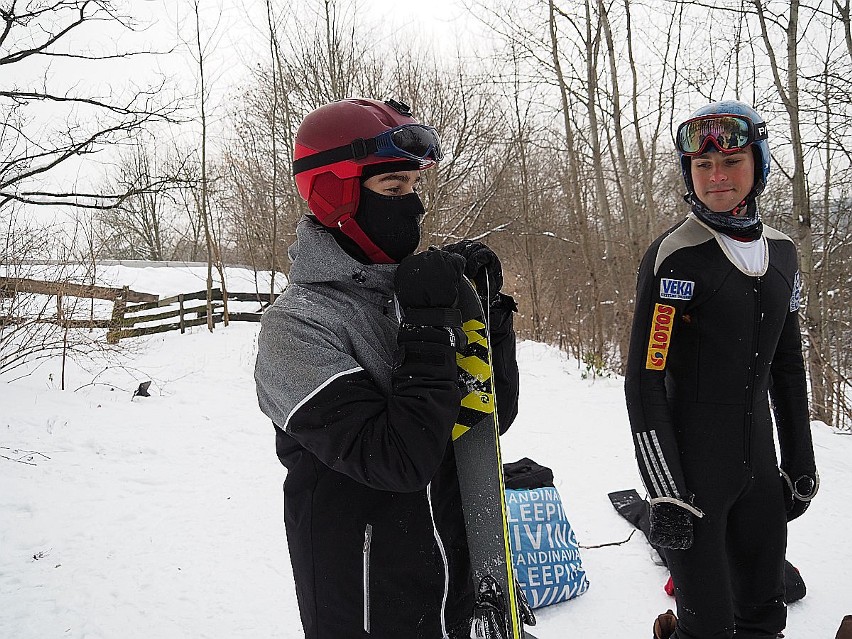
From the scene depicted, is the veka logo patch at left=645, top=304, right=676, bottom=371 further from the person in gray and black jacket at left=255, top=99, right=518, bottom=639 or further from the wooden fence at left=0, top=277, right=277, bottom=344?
the wooden fence at left=0, top=277, right=277, bottom=344

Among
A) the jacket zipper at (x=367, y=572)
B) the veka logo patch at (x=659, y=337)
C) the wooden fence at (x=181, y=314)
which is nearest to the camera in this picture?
the jacket zipper at (x=367, y=572)

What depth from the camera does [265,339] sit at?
128 centimetres

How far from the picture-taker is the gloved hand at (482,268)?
1.54 metres

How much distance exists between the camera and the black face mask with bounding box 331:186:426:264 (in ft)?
4.83

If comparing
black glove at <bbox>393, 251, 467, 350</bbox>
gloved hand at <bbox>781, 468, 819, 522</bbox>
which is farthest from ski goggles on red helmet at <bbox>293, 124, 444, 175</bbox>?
gloved hand at <bbox>781, 468, 819, 522</bbox>

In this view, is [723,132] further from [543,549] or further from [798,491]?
[543,549]

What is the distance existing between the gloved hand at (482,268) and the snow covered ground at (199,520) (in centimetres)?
200

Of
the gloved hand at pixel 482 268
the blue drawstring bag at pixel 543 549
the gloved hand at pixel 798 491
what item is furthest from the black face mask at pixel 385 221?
the blue drawstring bag at pixel 543 549

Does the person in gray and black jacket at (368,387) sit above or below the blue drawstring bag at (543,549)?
above

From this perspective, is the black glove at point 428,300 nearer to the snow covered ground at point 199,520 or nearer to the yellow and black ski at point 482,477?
the yellow and black ski at point 482,477

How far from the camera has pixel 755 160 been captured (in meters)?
2.12

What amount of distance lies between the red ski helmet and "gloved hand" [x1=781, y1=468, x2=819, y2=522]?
1719 mm

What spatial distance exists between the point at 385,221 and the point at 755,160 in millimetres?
1462

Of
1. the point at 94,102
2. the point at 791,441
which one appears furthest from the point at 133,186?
the point at 791,441
